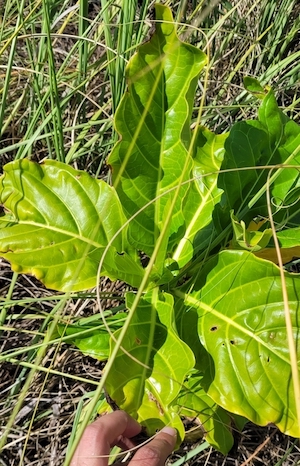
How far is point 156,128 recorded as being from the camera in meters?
0.82

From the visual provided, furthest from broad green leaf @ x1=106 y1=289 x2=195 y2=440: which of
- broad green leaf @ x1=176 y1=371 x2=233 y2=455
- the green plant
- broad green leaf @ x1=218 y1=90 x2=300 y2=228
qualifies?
broad green leaf @ x1=218 y1=90 x2=300 y2=228

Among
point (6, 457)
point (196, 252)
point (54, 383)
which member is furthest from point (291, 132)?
point (6, 457)

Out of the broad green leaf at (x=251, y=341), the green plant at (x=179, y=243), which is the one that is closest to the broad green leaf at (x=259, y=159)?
the green plant at (x=179, y=243)

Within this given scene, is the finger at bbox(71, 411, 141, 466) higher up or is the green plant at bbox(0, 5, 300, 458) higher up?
the green plant at bbox(0, 5, 300, 458)

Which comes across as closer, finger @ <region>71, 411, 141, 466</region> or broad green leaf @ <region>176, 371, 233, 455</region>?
finger @ <region>71, 411, 141, 466</region>

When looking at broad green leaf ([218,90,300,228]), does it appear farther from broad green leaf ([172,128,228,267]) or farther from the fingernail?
the fingernail

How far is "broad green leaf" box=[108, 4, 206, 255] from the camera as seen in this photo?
75cm

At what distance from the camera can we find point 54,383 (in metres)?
1.20

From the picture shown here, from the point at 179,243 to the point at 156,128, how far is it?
22 centimetres

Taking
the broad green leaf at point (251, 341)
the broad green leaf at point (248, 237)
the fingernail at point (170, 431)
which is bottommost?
the fingernail at point (170, 431)

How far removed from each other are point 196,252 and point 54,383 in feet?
1.81

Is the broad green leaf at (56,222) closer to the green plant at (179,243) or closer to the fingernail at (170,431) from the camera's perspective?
the green plant at (179,243)

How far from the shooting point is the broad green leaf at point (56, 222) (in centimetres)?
83

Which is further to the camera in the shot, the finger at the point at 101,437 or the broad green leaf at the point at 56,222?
the broad green leaf at the point at 56,222
